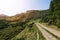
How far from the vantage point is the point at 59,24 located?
23.5 metres

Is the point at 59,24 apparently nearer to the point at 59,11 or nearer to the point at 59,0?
the point at 59,11

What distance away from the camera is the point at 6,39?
39500mm

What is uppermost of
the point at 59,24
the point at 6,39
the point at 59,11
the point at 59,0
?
the point at 59,0

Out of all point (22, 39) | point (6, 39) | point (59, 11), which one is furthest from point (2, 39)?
point (59, 11)

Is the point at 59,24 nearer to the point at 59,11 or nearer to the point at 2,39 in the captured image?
the point at 59,11

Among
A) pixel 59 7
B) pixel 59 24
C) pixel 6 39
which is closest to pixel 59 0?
pixel 59 7

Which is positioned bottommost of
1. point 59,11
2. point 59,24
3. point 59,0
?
point 59,24

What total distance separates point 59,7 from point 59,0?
376 centimetres

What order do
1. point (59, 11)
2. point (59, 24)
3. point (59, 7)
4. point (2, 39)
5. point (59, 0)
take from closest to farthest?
point (59, 24), point (59, 11), point (59, 7), point (59, 0), point (2, 39)

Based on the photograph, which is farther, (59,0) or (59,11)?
(59,0)

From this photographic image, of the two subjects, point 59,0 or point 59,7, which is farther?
point 59,0

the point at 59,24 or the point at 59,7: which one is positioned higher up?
the point at 59,7

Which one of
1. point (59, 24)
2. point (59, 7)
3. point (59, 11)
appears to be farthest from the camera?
point (59, 7)

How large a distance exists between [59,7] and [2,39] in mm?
19671
